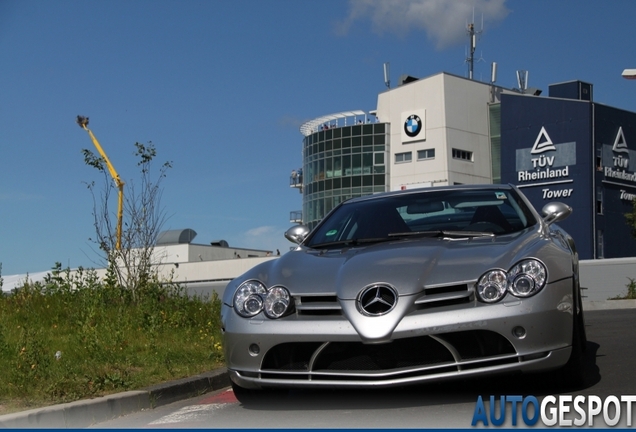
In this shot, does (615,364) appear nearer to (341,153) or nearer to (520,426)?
(520,426)

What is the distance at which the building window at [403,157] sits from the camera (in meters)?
74.2

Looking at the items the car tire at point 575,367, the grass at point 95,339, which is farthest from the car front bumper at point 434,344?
the grass at point 95,339

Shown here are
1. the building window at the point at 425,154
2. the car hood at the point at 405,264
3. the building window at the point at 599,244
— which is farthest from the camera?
Answer: the building window at the point at 425,154

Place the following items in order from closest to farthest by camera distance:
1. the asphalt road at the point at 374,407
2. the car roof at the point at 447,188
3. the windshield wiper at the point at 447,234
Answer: the asphalt road at the point at 374,407, the windshield wiper at the point at 447,234, the car roof at the point at 447,188

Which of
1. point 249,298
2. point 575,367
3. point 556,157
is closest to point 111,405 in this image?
point 249,298

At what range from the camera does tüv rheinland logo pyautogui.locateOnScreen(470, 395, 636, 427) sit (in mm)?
4664

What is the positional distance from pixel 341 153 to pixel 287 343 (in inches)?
2798

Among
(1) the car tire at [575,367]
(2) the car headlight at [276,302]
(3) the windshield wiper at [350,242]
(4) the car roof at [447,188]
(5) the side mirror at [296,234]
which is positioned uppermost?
(4) the car roof at [447,188]

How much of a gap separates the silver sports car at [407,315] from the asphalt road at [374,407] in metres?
0.19

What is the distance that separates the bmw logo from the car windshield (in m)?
66.4

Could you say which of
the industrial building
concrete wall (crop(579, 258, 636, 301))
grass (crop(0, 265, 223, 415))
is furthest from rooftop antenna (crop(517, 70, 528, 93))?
grass (crop(0, 265, 223, 415))

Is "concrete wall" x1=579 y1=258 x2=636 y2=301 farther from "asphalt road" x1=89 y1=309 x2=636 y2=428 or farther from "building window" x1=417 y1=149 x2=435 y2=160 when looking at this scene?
"building window" x1=417 y1=149 x2=435 y2=160

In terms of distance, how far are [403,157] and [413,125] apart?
299cm

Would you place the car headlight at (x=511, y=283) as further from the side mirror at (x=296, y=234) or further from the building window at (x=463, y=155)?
the building window at (x=463, y=155)
